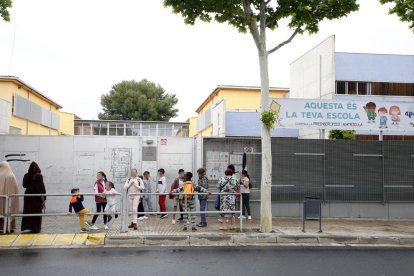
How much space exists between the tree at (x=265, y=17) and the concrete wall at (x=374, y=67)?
21.7m

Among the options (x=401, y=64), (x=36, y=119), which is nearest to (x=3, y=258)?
(x=36, y=119)

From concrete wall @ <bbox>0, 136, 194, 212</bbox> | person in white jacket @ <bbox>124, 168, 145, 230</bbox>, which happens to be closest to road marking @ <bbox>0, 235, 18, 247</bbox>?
person in white jacket @ <bbox>124, 168, 145, 230</bbox>

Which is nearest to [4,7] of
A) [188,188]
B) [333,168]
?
[188,188]

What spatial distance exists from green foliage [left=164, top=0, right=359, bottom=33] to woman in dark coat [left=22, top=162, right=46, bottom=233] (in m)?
5.96

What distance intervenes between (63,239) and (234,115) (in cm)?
2551

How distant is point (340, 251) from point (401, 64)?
26842 mm

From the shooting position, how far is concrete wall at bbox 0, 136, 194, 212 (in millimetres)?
16328

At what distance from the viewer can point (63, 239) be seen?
36.9 ft

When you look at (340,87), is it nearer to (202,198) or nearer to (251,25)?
(251,25)

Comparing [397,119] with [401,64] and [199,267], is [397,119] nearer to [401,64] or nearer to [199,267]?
[199,267]

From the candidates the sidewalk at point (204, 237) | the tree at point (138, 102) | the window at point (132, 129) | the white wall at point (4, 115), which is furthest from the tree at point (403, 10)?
the tree at point (138, 102)

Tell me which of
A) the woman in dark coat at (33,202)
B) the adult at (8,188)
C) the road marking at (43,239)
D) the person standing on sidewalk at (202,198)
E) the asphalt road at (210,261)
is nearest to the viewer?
the asphalt road at (210,261)

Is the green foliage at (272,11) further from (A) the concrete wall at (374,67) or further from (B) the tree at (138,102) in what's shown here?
(B) the tree at (138,102)

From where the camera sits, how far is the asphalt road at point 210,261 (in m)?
8.17
